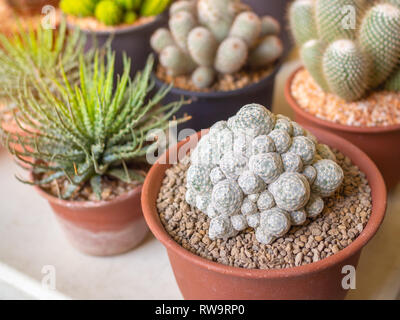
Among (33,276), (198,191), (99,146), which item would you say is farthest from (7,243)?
(198,191)

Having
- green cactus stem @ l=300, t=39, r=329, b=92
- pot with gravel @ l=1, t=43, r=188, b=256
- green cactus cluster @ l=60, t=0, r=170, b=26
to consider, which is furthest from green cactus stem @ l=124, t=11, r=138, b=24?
green cactus stem @ l=300, t=39, r=329, b=92

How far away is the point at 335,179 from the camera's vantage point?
0.72 meters

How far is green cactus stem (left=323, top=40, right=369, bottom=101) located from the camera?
97 cm

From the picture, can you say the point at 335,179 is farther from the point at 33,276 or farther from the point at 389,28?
the point at 33,276

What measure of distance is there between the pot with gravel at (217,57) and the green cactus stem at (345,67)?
9.3 inches

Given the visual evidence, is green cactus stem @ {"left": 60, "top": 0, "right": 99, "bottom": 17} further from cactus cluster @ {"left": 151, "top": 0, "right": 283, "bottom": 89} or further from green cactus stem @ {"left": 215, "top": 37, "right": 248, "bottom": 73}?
green cactus stem @ {"left": 215, "top": 37, "right": 248, "bottom": 73}

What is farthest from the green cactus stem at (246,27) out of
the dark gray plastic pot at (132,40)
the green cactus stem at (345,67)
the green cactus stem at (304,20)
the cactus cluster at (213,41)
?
the dark gray plastic pot at (132,40)

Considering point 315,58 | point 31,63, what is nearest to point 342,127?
point 315,58

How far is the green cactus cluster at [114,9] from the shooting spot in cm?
142

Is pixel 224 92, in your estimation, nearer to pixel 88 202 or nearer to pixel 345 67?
pixel 345 67

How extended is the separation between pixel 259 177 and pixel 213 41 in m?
0.62

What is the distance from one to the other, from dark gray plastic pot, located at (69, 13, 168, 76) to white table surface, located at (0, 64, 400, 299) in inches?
23.2

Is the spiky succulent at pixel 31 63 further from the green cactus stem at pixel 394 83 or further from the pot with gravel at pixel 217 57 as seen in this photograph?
the green cactus stem at pixel 394 83
